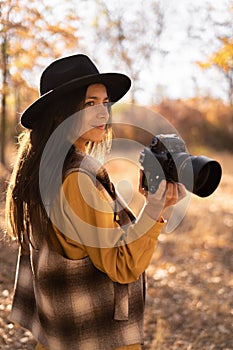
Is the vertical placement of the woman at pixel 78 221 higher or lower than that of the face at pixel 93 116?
lower

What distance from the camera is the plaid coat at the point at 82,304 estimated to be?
5.05 ft

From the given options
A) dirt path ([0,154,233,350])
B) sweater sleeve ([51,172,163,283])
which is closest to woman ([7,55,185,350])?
sweater sleeve ([51,172,163,283])

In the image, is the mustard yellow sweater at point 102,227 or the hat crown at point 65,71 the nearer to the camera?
the mustard yellow sweater at point 102,227

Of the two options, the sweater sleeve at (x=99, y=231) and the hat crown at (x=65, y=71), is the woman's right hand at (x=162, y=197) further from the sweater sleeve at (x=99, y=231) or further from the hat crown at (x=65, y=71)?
the hat crown at (x=65, y=71)

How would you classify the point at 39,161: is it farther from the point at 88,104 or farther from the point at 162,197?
the point at 162,197

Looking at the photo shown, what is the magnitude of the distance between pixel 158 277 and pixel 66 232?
12.1 feet

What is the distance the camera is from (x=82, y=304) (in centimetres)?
158

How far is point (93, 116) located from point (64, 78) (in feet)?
0.49

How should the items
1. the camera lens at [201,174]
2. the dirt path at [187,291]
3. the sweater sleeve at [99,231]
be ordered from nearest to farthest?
the sweater sleeve at [99,231]
the camera lens at [201,174]
the dirt path at [187,291]

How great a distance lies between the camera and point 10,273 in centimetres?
440

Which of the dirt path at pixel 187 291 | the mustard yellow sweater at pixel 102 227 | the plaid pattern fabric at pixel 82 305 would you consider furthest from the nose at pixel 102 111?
the dirt path at pixel 187 291

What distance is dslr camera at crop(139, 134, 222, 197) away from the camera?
1.54 meters

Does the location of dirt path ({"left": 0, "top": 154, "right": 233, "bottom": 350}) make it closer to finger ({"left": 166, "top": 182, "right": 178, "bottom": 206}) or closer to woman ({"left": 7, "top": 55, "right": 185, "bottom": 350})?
woman ({"left": 7, "top": 55, "right": 185, "bottom": 350})

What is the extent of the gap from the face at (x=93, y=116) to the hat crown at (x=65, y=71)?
2.2 inches
